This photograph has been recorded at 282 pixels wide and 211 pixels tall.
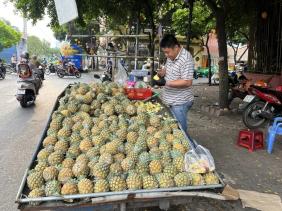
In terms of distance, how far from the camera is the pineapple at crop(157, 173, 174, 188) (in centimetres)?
257

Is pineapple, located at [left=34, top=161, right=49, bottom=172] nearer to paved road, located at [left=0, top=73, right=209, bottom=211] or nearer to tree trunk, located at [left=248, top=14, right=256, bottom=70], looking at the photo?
paved road, located at [left=0, top=73, right=209, bottom=211]

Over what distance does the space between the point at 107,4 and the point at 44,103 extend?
3.99 m

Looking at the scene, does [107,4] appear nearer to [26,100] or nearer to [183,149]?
A: [26,100]

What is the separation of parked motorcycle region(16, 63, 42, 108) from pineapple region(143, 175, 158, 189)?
787 centimetres

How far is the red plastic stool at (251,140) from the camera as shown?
5895 mm

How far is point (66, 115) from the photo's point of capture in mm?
4004

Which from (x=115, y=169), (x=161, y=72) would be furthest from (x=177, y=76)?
(x=115, y=169)

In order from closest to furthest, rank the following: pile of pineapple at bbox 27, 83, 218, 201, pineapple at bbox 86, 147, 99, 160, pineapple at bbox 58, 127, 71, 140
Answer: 1. pile of pineapple at bbox 27, 83, 218, 201
2. pineapple at bbox 86, 147, 99, 160
3. pineapple at bbox 58, 127, 71, 140

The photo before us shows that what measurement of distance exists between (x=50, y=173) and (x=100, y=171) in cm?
41

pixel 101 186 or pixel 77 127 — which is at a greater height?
pixel 77 127

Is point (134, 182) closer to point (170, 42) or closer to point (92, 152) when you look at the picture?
point (92, 152)

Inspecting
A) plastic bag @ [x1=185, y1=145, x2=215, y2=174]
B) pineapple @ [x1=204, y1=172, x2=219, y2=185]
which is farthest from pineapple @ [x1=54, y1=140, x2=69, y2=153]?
pineapple @ [x1=204, y1=172, x2=219, y2=185]

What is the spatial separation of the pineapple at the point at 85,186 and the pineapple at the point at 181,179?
2.19ft

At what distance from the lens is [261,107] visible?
729 cm
